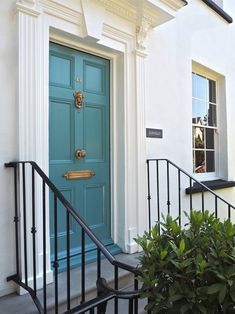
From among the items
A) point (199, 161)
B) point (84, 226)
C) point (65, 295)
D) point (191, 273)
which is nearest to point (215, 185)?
point (199, 161)

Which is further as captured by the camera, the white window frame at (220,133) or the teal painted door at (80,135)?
the white window frame at (220,133)

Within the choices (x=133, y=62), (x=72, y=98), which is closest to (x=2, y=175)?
(x=72, y=98)

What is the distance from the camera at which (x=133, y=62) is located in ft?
11.1

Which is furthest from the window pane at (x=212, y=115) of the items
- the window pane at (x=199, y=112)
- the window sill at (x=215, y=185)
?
the window sill at (x=215, y=185)

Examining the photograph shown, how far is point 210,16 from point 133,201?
340cm

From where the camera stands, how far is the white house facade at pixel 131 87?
7.76ft

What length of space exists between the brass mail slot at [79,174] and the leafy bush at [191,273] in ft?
4.92

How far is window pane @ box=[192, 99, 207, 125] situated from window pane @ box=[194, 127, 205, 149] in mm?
118

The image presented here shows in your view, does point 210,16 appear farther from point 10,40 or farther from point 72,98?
point 10,40

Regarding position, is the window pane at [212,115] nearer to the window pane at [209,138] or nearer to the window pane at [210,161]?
the window pane at [209,138]

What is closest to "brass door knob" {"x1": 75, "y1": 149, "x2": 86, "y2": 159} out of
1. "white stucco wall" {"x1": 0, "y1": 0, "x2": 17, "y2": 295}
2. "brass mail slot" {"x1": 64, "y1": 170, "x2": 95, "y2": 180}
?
"brass mail slot" {"x1": 64, "y1": 170, "x2": 95, "y2": 180}

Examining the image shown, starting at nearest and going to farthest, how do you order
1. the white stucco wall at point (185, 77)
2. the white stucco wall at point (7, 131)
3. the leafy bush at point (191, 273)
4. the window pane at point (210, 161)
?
the leafy bush at point (191, 273) < the white stucco wall at point (7, 131) < the white stucco wall at point (185, 77) < the window pane at point (210, 161)

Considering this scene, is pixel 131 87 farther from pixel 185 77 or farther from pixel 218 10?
pixel 218 10

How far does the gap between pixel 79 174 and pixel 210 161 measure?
9.50 feet
